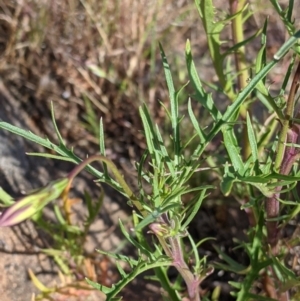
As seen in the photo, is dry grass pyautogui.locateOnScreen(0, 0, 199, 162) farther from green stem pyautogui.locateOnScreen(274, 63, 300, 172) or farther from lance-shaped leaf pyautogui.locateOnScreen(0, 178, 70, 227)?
lance-shaped leaf pyautogui.locateOnScreen(0, 178, 70, 227)

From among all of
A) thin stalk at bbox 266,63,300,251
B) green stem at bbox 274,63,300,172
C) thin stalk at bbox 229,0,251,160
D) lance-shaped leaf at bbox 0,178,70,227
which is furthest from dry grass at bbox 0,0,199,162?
lance-shaped leaf at bbox 0,178,70,227

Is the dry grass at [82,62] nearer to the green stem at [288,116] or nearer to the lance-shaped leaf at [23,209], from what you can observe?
the green stem at [288,116]

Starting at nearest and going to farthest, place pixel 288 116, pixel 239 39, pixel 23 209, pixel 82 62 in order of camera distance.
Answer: pixel 23 209 < pixel 288 116 < pixel 239 39 < pixel 82 62

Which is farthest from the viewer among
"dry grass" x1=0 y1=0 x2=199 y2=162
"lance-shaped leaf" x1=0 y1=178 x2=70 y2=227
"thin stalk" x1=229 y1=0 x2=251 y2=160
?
"dry grass" x1=0 y1=0 x2=199 y2=162

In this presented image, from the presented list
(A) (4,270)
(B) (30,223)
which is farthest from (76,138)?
(A) (4,270)

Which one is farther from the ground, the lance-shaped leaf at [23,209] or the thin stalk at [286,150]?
the lance-shaped leaf at [23,209]

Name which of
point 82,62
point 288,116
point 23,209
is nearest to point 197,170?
point 288,116

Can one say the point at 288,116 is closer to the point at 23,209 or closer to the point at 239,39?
the point at 239,39

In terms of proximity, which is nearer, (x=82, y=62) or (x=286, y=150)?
(x=286, y=150)

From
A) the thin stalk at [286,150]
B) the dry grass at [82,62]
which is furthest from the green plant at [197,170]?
the dry grass at [82,62]

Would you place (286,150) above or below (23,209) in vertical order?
below

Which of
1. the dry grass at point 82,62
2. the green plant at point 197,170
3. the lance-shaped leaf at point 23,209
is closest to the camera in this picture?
the lance-shaped leaf at point 23,209
